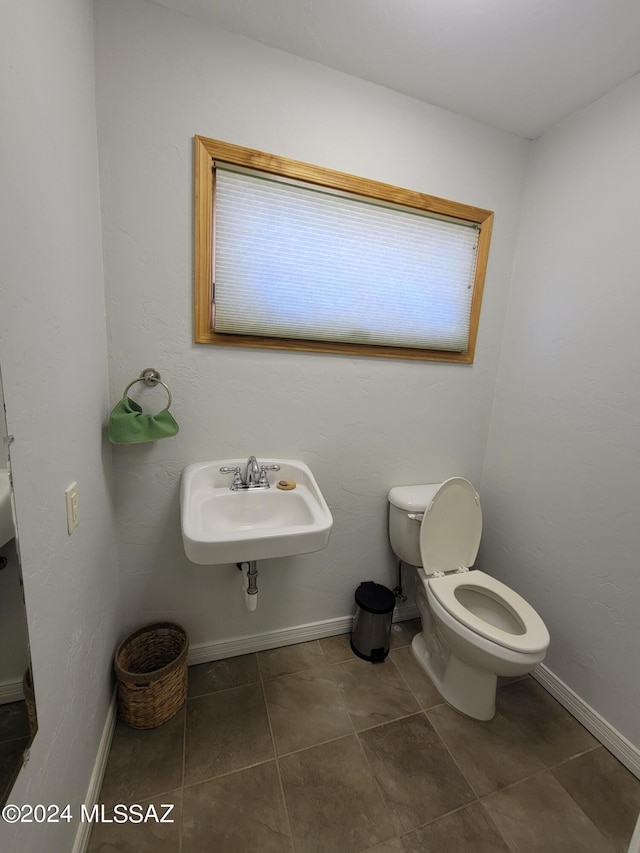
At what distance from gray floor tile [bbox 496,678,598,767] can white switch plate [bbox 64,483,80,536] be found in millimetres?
1788

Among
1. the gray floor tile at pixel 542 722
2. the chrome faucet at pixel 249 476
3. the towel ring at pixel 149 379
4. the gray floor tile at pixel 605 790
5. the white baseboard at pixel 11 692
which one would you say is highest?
the towel ring at pixel 149 379

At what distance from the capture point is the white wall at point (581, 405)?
1262 millimetres

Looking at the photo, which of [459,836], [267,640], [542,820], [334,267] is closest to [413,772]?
[459,836]

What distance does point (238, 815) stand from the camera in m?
1.05

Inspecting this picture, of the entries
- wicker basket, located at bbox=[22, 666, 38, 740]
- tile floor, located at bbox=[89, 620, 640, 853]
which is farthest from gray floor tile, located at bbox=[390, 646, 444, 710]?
wicker basket, located at bbox=[22, 666, 38, 740]

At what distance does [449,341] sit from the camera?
1.62 m

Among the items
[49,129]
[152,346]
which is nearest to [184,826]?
[152,346]

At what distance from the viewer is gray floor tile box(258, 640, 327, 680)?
155 centimetres

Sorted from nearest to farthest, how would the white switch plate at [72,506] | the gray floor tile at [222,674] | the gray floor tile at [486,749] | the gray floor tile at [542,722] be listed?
the white switch plate at [72,506], the gray floor tile at [486,749], the gray floor tile at [542,722], the gray floor tile at [222,674]

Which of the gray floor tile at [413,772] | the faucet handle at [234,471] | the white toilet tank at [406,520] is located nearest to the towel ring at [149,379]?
the faucet handle at [234,471]

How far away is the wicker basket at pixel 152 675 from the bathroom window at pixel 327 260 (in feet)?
4.04

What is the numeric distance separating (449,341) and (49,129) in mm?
1519

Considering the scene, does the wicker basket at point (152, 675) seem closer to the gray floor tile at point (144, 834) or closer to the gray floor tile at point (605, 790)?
the gray floor tile at point (144, 834)

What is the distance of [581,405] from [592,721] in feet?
4.19
